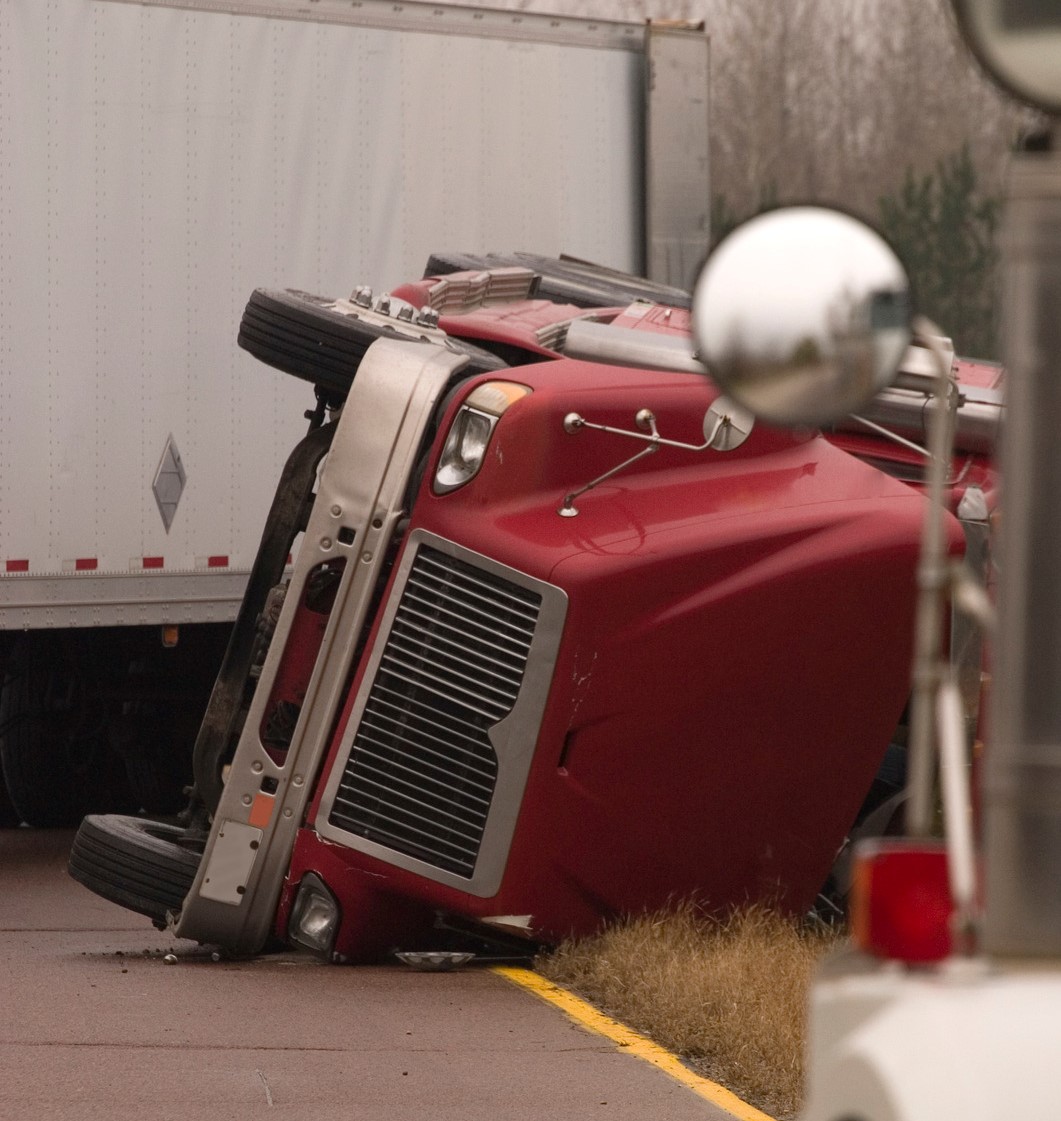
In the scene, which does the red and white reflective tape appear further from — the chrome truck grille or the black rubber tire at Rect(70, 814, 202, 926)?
the chrome truck grille

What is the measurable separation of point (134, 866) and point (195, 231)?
183 inches

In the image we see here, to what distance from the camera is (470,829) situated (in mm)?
7539

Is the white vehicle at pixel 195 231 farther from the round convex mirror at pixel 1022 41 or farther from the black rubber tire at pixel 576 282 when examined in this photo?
the round convex mirror at pixel 1022 41

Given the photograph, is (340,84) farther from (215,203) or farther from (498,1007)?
A: (498,1007)

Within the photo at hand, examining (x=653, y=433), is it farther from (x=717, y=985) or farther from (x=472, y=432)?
(x=717, y=985)

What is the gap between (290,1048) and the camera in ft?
22.1

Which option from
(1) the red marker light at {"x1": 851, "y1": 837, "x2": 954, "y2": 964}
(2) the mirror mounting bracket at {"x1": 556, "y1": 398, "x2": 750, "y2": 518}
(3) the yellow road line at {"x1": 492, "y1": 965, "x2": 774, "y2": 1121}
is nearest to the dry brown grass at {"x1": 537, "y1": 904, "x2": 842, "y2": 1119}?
(3) the yellow road line at {"x1": 492, "y1": 965, "x2": 774, "y2": 1121}

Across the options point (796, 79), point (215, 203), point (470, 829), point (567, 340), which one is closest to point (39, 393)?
point (215, 203)

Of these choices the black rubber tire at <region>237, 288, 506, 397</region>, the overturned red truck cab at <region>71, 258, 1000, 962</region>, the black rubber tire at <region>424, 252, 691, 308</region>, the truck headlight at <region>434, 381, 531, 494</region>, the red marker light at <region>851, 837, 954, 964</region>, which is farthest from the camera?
the black rubber tire at <region>424, 252, 691, 308</region>

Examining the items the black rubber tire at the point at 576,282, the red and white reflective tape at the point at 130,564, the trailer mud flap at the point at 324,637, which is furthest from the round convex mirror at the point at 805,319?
the red and white reflective tape at the point at 130,564

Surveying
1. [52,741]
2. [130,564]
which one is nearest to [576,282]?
[130,564]

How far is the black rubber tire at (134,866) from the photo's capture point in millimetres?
8109

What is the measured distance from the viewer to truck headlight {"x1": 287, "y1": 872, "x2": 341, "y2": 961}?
7.74 m

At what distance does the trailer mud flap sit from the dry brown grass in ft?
3.49
